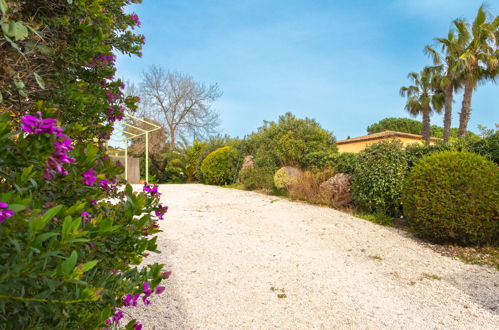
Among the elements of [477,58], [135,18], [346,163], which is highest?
[477,58]

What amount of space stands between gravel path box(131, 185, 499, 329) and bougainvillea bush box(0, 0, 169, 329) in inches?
69.8

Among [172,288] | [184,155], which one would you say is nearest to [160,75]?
[184,155]

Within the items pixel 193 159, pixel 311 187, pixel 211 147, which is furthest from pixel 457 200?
pixel 193 159

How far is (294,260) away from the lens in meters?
4.52

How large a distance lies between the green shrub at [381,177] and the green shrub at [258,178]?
12.6 feet

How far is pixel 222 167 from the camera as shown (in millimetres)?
15156

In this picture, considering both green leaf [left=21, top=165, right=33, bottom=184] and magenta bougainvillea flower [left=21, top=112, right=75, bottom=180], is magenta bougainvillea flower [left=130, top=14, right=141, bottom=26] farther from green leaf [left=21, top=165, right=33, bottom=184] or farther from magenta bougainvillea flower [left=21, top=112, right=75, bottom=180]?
green leaf [left=21, top=165, right=33, bottom=184]

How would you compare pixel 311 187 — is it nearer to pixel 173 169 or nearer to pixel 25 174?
pixel 25 174

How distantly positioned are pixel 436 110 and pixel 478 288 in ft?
72.5

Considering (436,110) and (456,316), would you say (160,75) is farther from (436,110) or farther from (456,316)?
(456,316)

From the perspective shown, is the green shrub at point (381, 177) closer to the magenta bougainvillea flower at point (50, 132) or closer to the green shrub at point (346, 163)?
the green shrub at point (346, 163)

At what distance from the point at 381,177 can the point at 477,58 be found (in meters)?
14.6

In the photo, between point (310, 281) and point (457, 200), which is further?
point (457, 200)

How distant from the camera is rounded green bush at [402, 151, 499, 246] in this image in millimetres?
5395
